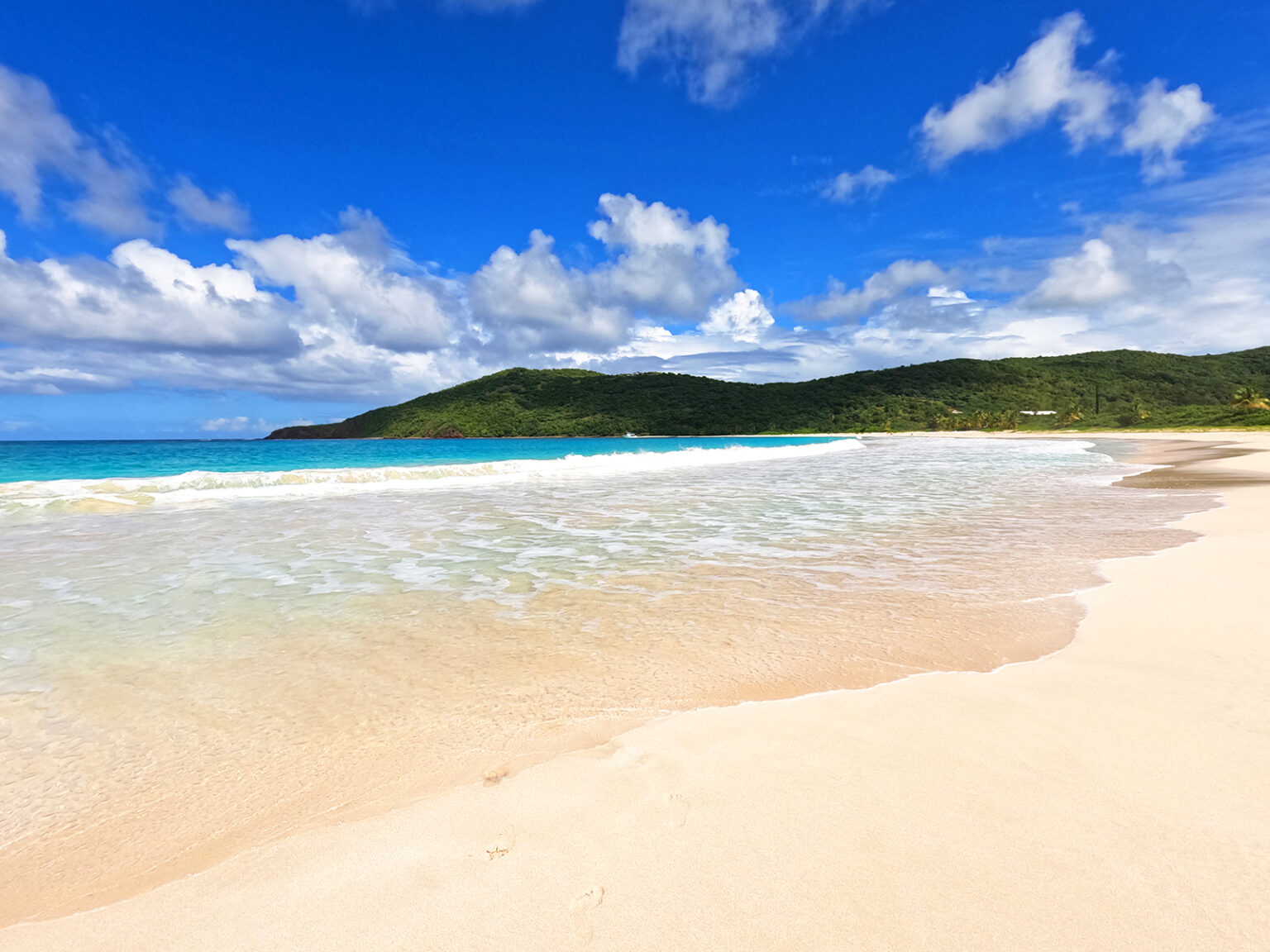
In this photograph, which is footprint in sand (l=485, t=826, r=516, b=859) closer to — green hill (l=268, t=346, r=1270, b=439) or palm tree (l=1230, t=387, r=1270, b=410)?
palm tree (l=1230, t=387, r=1270, b=410)

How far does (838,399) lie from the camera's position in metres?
132

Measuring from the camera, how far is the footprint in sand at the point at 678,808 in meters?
2.46

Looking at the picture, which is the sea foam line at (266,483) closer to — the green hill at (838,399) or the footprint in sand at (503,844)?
the footprint in sand at (503,844)

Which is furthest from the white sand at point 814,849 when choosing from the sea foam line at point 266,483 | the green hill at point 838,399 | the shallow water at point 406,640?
the green hill at point 838,399

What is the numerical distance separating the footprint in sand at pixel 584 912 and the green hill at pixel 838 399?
103846 millimetres

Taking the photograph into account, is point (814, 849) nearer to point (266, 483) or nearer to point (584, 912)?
point (584, 912)

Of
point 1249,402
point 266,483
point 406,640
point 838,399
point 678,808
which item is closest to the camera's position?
point 678,808

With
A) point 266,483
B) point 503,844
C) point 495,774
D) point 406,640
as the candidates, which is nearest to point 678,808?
point 503,844

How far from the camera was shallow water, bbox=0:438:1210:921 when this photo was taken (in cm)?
280

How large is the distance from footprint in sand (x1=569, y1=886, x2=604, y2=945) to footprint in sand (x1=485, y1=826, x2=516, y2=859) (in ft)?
1.29

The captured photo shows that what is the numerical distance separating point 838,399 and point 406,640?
136 metres

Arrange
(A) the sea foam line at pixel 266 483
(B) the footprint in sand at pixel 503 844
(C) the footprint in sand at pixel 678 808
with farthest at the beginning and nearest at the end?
(A) the sea foam line at pixel 266 483, (C) the footprint in sand at pixel 678 808, (B) the footprint in sand at pixel 503 844

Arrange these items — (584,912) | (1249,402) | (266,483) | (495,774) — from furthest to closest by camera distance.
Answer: (1249,402) < (266,483) < (495,774) < (584,912)

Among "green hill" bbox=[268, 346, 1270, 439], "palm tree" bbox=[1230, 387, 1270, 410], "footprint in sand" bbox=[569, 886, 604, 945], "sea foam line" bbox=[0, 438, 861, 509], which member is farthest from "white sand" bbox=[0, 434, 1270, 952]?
"green hill" bbox=[268, 346, 1270, 439]
